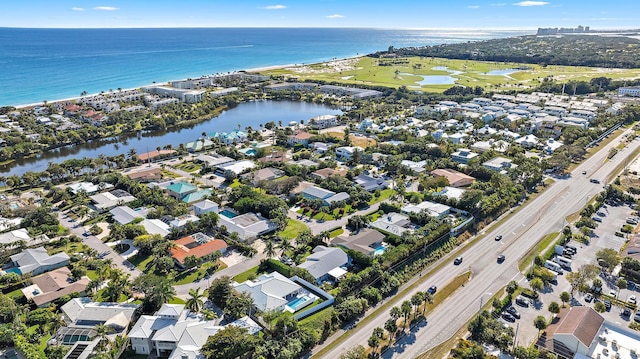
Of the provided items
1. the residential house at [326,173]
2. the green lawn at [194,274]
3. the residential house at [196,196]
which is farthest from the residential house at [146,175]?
the green lawn at [194,274]

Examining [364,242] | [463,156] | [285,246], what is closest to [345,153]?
[463,156]

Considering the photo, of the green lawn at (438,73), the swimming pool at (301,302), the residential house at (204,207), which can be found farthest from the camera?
the green lawn at (438,73)

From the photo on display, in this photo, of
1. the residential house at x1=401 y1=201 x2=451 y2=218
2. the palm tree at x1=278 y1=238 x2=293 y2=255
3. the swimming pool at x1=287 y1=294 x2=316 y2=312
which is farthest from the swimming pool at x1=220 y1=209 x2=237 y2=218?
the residential house at x1=401 y1=201 x2=451 y2=218

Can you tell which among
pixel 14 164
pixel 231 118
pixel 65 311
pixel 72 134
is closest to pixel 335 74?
pixel 231 118

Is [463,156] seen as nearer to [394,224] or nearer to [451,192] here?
[451,192]

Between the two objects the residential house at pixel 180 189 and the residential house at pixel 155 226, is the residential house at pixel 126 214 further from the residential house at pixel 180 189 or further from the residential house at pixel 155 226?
the residential house at pixel 180 189
